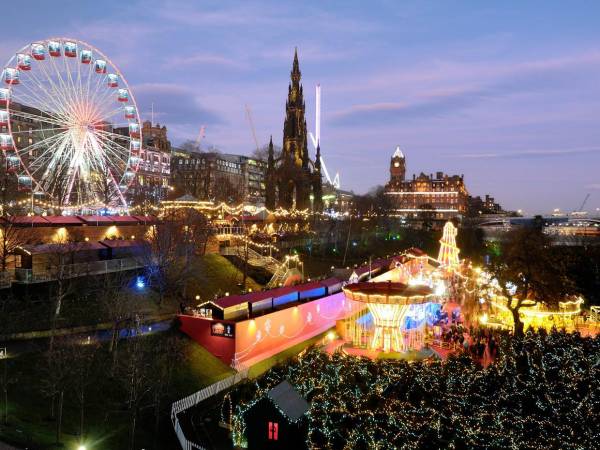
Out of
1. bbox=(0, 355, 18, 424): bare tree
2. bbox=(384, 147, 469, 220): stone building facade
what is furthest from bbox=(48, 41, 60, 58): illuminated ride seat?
bbox=(384, 147, 469, 220): stone building facade

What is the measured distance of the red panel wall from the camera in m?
22.8

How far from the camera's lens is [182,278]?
96.3ft

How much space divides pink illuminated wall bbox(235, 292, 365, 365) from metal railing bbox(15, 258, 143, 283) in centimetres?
905

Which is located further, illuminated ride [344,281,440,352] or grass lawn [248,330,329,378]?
illuminated ride [344,281,440,352]

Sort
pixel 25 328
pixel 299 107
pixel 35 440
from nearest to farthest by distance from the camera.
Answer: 1. pixel 35 440
2. pixel 25 328
3. pixel 299 107

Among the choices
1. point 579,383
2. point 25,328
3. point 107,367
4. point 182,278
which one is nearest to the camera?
point 579,383

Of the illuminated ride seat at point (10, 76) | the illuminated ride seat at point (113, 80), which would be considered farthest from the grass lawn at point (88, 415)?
the illuminated ride seat at point (113, 80)

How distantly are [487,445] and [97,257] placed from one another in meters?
24.0

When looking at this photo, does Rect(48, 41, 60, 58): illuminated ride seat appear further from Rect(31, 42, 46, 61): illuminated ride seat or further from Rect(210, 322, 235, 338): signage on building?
Rect(210, 322, 235, 338): signage on building

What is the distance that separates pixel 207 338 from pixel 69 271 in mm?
7997

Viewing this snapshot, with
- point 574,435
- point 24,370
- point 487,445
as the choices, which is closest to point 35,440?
point 24,370

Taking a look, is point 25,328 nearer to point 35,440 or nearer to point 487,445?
point 35,440

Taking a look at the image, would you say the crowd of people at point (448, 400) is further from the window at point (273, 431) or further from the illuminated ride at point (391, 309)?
the illuminated ride at point (391, 309)

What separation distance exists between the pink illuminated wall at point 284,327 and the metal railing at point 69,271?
905cm
